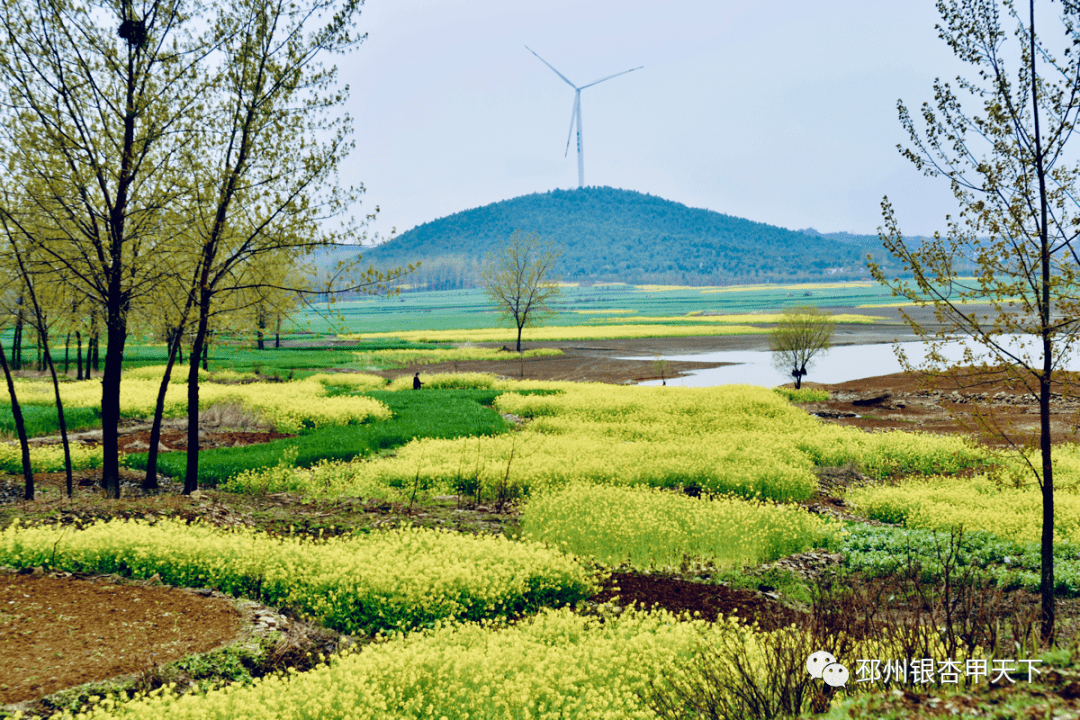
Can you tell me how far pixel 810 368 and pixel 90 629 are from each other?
58.7 m

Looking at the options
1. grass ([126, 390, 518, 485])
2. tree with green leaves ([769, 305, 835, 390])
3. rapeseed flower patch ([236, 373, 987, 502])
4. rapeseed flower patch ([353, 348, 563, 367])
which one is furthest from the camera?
rapeseed flower patch ([353, 348, 563, 367])

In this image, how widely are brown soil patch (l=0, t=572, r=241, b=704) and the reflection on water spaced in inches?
1506

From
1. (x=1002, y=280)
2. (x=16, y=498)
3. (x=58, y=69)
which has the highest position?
(x=58, y=69)

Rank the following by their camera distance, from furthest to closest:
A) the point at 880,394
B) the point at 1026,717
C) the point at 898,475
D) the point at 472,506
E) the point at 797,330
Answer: the point at 797,330 → the point at 880,394 → the point at 898,475 → the point at 472,506 → the point at 1026,717

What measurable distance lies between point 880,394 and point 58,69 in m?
40.1

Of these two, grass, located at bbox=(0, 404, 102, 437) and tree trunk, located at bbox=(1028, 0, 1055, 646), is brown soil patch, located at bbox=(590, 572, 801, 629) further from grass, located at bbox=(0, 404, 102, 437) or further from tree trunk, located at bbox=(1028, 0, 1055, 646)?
grass, located at bbox=(0, 404, 102, 437)

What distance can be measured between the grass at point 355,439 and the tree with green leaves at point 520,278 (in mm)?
37545

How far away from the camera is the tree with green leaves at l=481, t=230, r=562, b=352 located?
73312 mm

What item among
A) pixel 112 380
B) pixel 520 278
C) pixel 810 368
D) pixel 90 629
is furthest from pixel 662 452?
pixel 520 278

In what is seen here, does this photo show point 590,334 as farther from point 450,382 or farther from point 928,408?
point 928,408

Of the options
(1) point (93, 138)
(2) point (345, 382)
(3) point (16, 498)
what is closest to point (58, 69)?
(1) point (93, 138)

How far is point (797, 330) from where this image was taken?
1778 inches

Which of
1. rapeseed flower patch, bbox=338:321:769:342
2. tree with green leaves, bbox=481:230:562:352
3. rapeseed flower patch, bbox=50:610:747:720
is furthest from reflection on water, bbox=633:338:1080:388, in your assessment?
rapeseed flower patch, bbox=50:610:747:720

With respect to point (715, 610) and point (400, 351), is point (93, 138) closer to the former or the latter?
point (715, 610)
